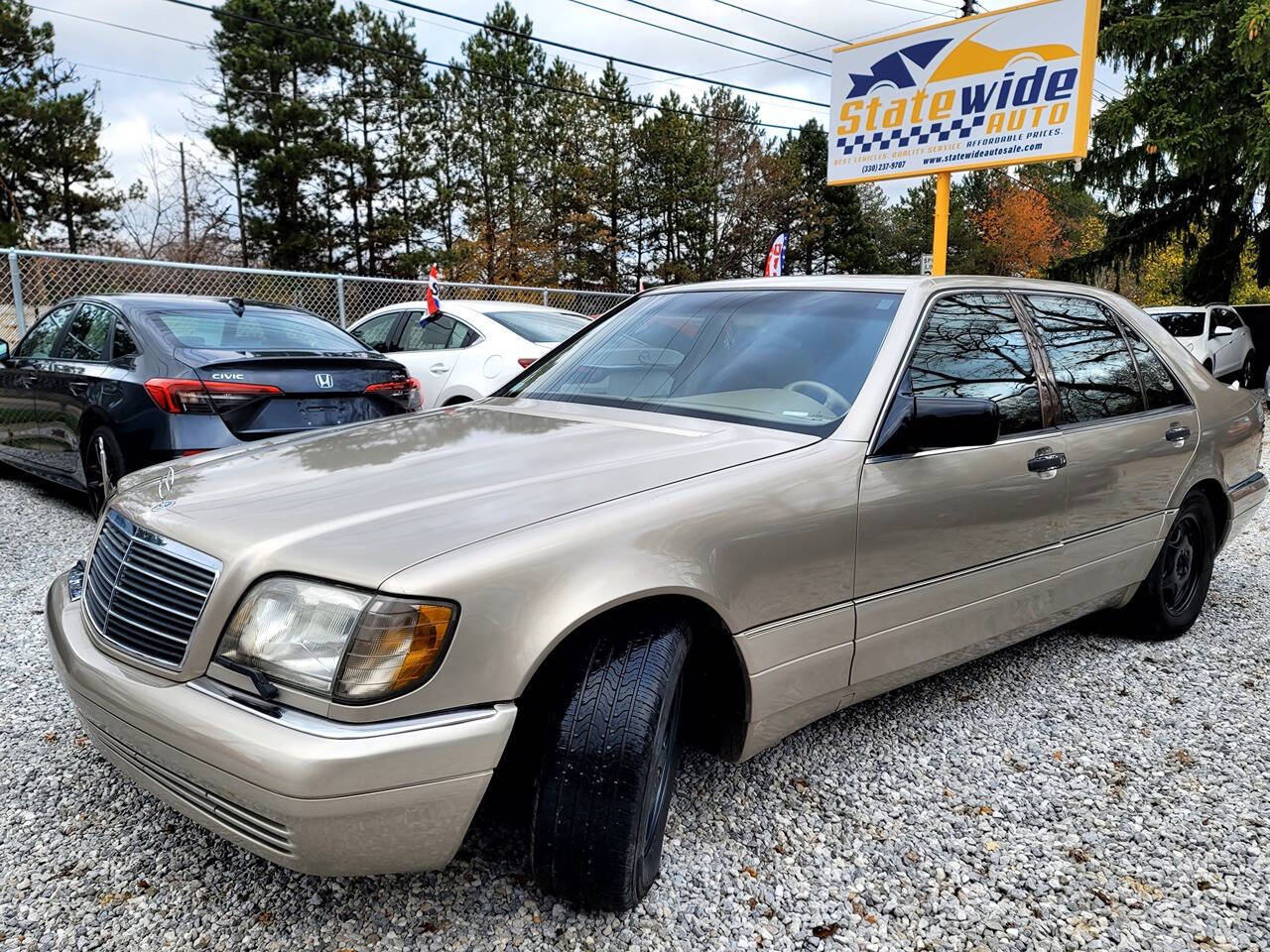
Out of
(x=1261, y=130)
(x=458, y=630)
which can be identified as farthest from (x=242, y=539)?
(x=1261, y=130)

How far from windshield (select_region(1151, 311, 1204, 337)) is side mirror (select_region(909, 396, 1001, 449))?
622 inches

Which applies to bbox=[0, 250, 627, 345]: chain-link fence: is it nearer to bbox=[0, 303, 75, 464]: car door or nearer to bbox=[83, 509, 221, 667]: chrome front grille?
bbox=[0, 303, 75, 464]: car door

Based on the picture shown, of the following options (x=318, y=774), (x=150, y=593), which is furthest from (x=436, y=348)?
(x=318, y=774)

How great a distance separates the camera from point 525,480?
2.10m

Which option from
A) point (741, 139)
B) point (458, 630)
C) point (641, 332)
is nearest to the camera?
Result: point (458, 630)

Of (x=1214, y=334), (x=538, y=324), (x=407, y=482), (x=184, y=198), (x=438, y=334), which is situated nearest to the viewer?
(x=407, y=482)

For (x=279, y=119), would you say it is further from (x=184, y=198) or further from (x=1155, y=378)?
(x=1155, y=378)

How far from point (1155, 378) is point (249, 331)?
463 centimetres

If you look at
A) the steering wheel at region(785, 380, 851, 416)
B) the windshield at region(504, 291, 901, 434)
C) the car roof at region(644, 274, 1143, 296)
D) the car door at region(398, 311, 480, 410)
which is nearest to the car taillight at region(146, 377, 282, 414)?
the windshield at region(504, 291, 901, 434)

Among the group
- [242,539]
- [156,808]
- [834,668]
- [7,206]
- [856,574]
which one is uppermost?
[7,206]

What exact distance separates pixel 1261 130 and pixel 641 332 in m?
16.5

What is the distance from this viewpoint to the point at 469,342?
24.0 ft

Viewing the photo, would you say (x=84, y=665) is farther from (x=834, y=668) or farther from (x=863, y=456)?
(x=863, y=456)

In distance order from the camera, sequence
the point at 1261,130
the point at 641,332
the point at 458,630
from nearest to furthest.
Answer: the point at 458,630, the point at 641,332, the point at 1261,130
